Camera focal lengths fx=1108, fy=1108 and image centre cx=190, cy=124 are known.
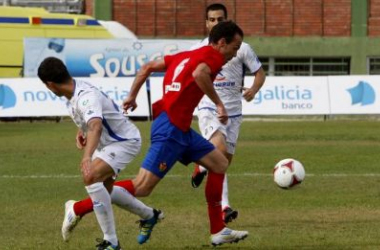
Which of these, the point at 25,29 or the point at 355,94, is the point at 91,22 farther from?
the point at 355,94

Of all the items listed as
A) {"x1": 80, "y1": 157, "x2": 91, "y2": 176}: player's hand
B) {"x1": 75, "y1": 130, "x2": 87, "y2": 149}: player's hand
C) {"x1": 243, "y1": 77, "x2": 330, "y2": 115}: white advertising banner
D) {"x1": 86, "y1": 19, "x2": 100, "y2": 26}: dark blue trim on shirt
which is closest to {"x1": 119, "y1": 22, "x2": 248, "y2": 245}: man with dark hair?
{"x1": 75, "y1": 130, "x2": 87, "y2": 149}: player's hand

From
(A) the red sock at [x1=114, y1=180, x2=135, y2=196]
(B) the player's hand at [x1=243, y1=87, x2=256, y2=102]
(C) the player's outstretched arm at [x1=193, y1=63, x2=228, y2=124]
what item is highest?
(C) the player's outstretched arm at [x1=193, y1=63, x2=228, y2=124]

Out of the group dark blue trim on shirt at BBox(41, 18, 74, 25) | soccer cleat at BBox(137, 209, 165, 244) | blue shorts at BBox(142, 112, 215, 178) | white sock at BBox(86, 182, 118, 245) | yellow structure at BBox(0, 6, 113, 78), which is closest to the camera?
white sock at BBox(86, 182, 118, 245)

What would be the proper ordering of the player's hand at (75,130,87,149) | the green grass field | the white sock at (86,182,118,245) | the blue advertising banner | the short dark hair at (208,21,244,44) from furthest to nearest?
1. the blue advertising banner
2. the green grass field
3. the short dark hair at (208,21,244,44)
4. the player's hand at (75,130,87,149)
5. the white sock at (86,182,118,245)

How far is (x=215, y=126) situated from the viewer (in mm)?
12242

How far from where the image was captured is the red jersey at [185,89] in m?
9.97

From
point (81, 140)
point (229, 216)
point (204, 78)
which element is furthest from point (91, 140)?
point (229, 216)

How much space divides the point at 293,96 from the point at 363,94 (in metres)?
1.94

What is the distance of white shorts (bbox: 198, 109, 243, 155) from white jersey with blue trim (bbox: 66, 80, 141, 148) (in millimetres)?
2294

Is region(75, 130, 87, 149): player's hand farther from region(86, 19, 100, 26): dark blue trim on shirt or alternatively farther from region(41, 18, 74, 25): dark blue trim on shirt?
region(86, 19, 100, 26): dark blue trim on shirt

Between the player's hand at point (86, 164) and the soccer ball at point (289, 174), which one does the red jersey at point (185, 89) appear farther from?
the soccer ball at point (289, 174)

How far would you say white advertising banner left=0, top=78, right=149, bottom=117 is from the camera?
31234mm

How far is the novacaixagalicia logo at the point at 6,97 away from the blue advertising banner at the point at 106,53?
431 centimetres

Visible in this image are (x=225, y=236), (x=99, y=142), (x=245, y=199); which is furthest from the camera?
(x=245, y=199)
